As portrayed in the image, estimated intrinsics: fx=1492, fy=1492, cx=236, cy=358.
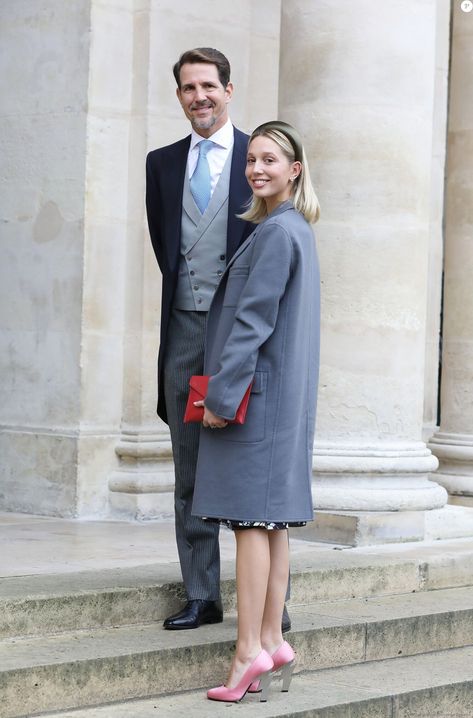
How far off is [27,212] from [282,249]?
3918mm

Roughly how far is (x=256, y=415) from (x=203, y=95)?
50.3 inches

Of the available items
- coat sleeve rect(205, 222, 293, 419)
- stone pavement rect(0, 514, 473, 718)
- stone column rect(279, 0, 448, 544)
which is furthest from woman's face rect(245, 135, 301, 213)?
stone column rect(279, 0, 448, 544)

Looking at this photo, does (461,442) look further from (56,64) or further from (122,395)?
(56,64)

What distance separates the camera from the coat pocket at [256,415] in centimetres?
494

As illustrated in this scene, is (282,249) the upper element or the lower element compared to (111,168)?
lower

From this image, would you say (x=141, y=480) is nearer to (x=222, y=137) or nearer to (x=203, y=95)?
(x=222, y=137)

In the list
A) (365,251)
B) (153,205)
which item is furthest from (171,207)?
(365,251)

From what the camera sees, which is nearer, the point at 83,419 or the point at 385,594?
the point at 385,594

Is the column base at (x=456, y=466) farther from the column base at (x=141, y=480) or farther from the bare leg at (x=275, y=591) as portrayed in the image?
the bare leg at (x=275, y=591)

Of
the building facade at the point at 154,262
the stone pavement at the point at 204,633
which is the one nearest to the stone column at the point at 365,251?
the building facade at the point at 154,262

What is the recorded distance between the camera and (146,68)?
852cm

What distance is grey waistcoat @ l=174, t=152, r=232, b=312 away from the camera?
5570 mm

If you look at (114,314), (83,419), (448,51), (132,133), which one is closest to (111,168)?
(132,133)

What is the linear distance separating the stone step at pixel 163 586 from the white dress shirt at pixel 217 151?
1.58 meters
